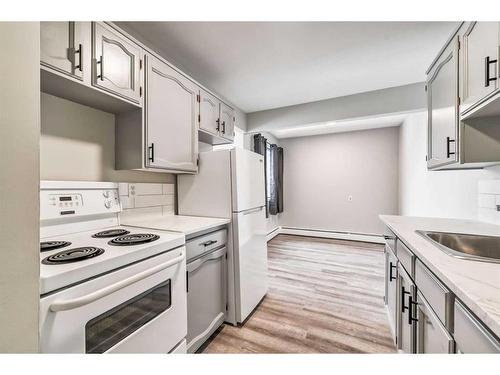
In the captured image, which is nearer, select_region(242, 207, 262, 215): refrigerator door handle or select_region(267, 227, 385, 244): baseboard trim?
select_region(242, 207, 262, 215): refrigerator door handle

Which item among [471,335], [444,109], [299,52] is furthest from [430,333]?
[299,52]

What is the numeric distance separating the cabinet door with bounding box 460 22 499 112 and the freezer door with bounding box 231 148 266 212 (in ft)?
4.68

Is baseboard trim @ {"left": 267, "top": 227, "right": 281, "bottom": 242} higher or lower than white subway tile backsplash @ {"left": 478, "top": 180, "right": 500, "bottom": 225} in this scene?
lower

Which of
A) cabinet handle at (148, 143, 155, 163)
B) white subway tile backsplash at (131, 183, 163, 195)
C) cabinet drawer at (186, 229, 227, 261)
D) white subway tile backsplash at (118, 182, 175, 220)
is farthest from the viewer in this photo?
white subway tile backsplash at (131, 183, 163, 195)

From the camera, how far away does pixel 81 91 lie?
124 cm

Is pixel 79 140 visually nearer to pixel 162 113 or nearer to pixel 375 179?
Result: pixel 162 113

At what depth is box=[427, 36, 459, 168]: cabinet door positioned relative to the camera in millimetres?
1304

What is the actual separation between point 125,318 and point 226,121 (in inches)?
77.9

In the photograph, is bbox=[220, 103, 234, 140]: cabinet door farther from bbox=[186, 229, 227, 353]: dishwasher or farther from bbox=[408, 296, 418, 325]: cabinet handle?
bbox=[408, 296, 418, 325]: cabinet handle

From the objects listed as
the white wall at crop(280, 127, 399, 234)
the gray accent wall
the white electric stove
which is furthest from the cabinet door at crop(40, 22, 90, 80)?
the white wall at crop(280, 127, 399, 234)

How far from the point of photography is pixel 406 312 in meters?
1.25

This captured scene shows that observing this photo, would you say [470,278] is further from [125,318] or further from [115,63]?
[115,63]

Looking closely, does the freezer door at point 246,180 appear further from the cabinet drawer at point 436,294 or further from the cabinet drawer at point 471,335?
the cabinet drawer at point 471,335
